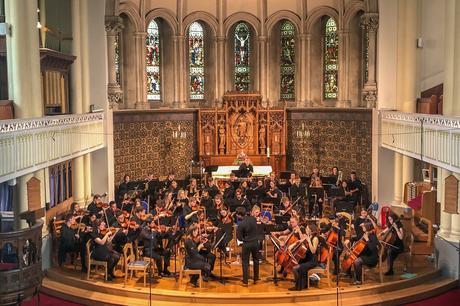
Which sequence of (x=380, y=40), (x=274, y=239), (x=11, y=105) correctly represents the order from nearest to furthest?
1. (x=274, y=239)
2. (x=11, y=105)
3. (x=380, y=40)

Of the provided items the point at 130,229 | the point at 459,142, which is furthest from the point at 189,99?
the point at 459,142

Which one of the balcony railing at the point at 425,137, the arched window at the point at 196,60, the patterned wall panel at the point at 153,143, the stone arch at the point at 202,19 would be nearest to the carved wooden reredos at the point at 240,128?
the patterned wall panel at the point at 153,143

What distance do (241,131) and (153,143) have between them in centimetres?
381

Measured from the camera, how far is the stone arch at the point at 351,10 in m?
26.9

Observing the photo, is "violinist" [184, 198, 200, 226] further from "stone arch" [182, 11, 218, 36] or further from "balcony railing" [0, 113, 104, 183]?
"stone arch" [182, 11, 218, 36]

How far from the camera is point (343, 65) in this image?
1102 inches

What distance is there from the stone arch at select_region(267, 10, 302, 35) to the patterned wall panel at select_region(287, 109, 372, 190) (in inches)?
150

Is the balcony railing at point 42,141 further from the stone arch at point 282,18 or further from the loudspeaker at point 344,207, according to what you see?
the stone arch at point 282,18

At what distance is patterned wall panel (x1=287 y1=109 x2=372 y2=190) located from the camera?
25.3 metres

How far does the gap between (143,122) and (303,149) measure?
22.4 feet

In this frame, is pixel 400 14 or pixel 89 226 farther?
pixel 400 14

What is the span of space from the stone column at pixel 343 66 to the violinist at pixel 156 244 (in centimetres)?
1333

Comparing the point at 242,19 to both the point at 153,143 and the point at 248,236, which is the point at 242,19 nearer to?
the point at 153,143

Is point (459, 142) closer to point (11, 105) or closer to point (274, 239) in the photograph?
point (274, 239)
